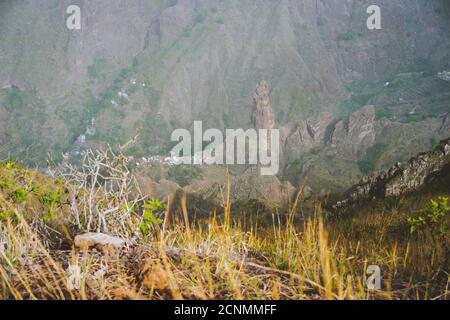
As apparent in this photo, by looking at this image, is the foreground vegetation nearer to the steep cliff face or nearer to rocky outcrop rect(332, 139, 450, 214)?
rocky outcrop rect(332, 139, 450, 214)

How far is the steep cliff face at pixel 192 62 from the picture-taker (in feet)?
465

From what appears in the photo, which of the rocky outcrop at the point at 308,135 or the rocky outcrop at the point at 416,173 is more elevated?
the rocky outcrop at the point at 416,173

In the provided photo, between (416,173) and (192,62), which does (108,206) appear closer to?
(416,173)

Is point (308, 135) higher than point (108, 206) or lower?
lower

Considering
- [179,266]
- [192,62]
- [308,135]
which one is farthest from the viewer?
[192,62]

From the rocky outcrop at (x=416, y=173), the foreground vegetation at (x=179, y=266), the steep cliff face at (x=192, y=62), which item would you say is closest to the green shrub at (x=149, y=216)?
the foreground vegetation at (x=179, y=266)

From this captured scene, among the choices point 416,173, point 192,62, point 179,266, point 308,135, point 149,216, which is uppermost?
point 192,62

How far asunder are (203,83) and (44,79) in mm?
59386

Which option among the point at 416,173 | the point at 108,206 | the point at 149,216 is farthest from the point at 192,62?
the point at 149,216

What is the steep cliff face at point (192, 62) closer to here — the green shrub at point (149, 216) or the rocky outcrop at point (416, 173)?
the rocky outcrop at point (416, 173)

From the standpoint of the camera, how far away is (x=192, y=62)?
530 ft

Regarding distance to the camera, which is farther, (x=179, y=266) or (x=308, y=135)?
(x=308, y=135)
